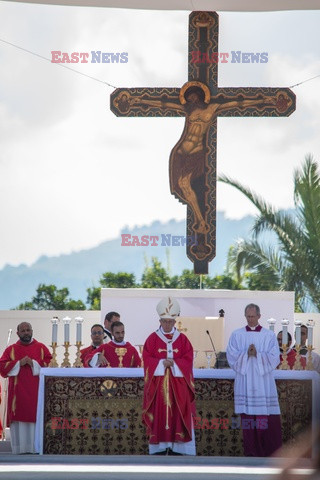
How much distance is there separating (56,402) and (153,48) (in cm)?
2815

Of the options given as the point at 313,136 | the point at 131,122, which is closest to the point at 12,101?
the point at 131,122

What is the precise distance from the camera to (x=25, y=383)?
16.5 metres

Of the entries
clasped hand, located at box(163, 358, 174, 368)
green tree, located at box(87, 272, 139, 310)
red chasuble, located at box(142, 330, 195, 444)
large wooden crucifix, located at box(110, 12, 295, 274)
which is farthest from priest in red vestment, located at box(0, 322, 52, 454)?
green tree, located at box(87, 272, 139, 310)

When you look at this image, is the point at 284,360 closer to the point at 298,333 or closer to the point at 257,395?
the point at 298,333

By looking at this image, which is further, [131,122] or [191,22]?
[131,122]

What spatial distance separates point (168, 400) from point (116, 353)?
1.16m

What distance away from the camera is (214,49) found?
19.7 metres

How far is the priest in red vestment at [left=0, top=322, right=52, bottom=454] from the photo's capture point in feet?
53.6

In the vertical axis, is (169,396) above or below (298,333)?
below

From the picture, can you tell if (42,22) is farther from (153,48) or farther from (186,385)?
(186,385)

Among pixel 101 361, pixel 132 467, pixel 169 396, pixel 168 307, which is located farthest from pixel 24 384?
pixel 132 467

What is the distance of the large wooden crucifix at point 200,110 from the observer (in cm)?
1964

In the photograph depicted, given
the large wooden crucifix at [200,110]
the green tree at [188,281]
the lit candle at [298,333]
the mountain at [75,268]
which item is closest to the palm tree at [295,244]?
the large wooden crucifix at [200,110]

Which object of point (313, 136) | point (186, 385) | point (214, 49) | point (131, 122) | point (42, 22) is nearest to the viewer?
point (186, 385)
